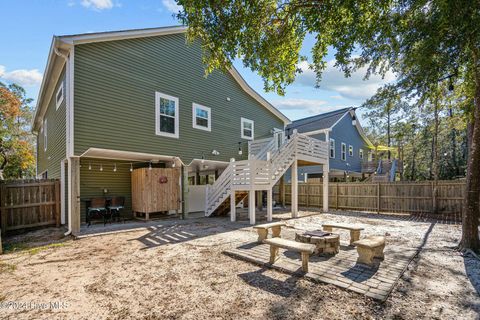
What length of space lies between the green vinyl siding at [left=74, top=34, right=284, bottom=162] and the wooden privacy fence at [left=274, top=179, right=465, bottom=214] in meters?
6.22

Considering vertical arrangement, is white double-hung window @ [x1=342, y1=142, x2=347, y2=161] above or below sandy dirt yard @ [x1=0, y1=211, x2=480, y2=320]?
above

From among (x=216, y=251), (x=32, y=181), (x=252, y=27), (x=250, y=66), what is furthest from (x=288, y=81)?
(x=32, y=181)

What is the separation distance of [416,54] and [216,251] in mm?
6125

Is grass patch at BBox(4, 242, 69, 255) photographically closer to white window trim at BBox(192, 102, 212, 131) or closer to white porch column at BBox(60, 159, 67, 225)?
white porch column at BBox(60, 159, 67, 225)

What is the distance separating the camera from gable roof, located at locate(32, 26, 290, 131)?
8336 millimetres

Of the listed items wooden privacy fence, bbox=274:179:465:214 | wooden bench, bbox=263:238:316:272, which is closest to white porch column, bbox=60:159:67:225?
wooden bench, bbox=263:238:316:272

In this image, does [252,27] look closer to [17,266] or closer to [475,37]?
[475,37]

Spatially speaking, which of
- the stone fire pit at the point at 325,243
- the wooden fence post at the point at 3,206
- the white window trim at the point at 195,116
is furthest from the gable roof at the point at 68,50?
the stone fire pit at the point at 325,243

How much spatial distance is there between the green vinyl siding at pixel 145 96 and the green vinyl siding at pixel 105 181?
6.39 feet

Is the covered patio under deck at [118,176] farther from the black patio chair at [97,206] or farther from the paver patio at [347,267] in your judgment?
the paver patio at [347,267]

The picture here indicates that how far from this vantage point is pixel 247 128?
49.0 feet

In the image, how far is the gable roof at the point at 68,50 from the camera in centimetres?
834

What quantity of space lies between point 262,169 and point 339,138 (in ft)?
50.1

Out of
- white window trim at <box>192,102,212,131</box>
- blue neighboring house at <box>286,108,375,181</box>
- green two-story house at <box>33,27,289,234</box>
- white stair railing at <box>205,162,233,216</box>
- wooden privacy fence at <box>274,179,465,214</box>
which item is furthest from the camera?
blue neighboring house at <box>286,108,375,181</box>
